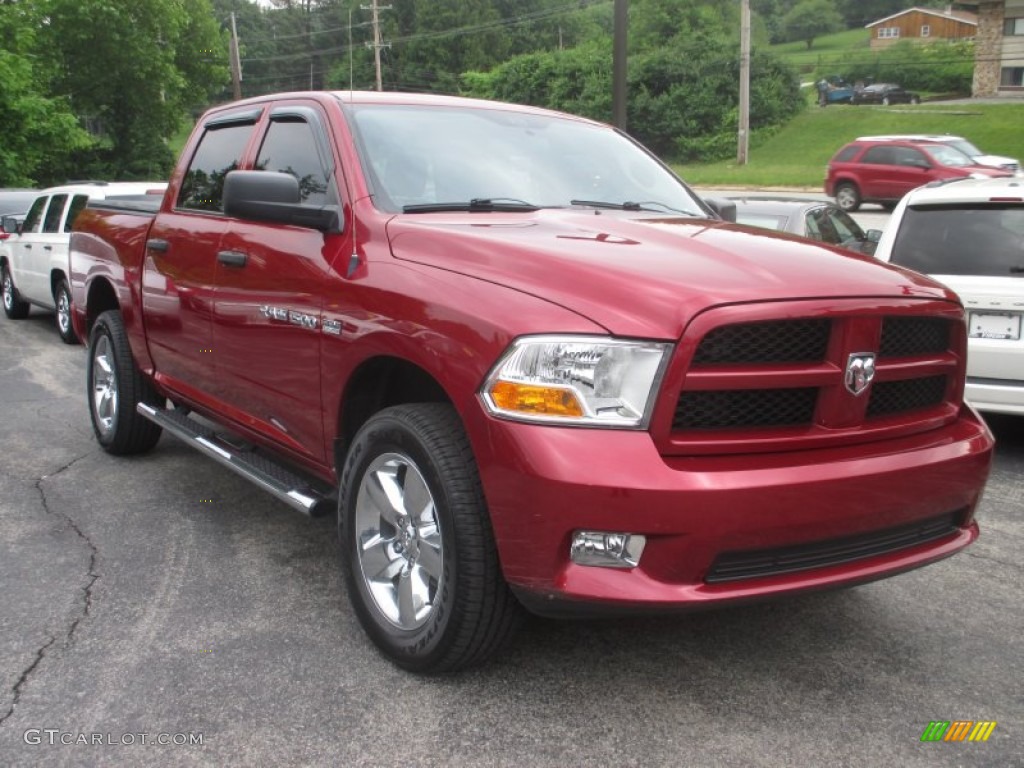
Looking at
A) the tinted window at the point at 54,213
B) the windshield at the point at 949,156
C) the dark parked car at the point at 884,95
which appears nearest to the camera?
the tinted window at the point at 54,213

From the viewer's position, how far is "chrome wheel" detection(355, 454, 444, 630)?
10.4 feet

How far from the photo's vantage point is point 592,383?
2723 millimetres

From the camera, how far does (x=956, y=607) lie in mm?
3873

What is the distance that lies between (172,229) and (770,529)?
11.5 feet

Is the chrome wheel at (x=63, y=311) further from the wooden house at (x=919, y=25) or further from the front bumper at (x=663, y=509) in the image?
the wooden house at (x=919, y=25)

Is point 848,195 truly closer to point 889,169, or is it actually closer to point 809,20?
point 889,169

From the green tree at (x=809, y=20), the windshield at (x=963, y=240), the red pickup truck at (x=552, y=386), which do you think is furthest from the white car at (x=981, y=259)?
the green tree at (x=809, y=20)

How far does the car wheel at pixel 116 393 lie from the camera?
5.65 m

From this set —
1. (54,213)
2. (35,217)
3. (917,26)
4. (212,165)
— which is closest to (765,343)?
(212,165)

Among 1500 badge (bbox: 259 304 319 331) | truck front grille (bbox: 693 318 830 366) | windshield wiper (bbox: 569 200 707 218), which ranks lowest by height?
1500 badge (bbox: 259 304 319 331)

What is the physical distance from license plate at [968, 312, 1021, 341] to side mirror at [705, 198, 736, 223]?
1810 millimetres

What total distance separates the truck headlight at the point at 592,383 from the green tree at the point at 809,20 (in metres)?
110

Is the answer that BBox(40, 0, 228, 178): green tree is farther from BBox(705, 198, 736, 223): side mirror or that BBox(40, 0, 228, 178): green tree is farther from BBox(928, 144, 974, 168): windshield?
BBox(705, 198, 736, 223): side mirror

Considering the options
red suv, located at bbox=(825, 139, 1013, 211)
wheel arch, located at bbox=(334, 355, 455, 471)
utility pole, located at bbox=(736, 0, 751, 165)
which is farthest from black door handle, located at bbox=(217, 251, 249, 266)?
utility pole, located at bbox=(736, 0, 751, 165)
